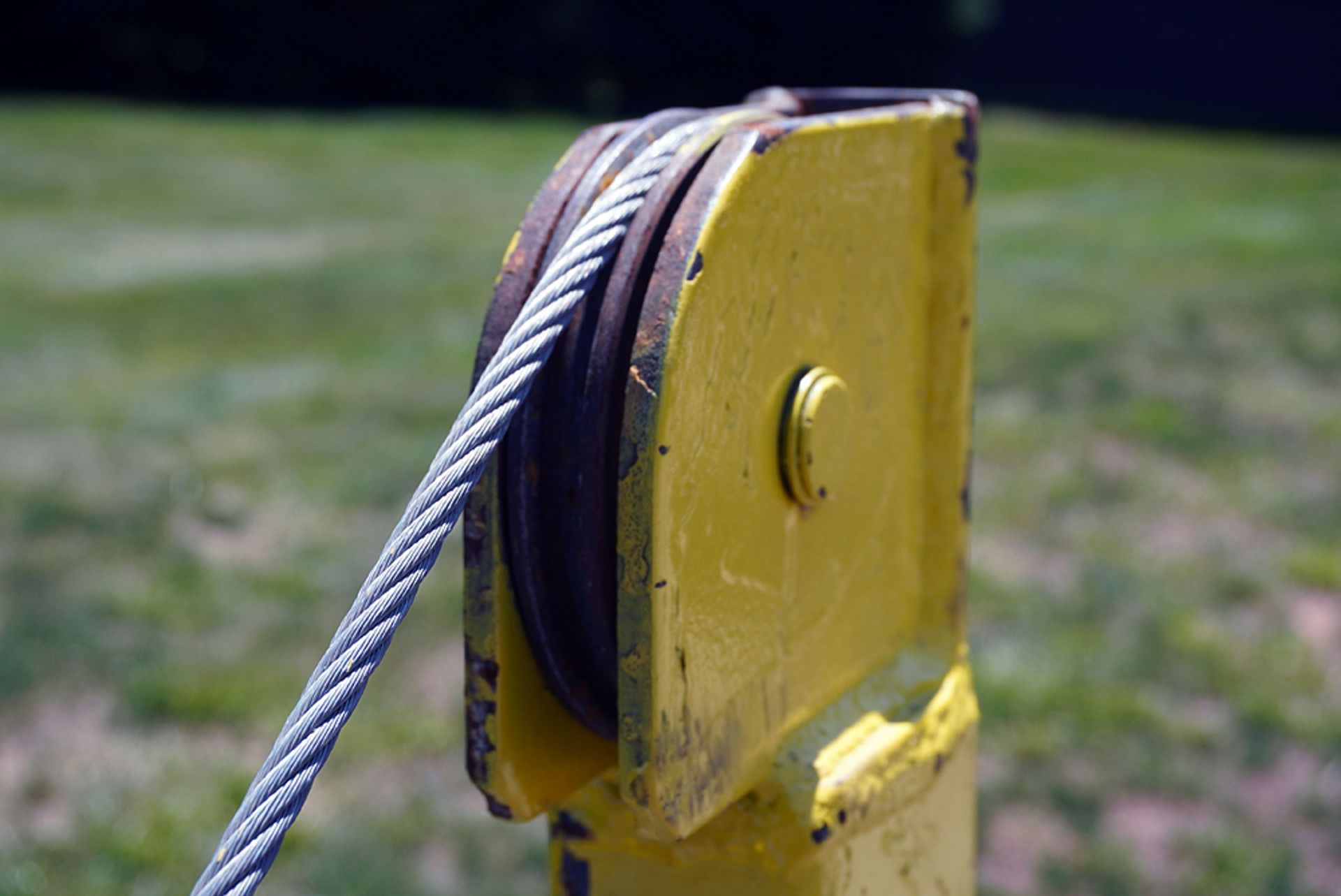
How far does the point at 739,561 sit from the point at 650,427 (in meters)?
0.20

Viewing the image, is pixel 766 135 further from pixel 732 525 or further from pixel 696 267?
pixel 732 525

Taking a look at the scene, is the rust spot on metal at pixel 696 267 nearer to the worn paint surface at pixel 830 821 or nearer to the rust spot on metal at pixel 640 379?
the rust spot on metal at pixel 640 379

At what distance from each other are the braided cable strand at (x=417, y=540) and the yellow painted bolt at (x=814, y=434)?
0.72ft

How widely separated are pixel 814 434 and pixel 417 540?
38 cm

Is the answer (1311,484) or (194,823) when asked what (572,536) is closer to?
(194,823)

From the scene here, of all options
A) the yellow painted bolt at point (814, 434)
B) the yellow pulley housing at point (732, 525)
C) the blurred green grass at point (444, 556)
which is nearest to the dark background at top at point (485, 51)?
the blurred green grass at point (444, 556)

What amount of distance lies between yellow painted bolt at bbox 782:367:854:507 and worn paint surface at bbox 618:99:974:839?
1 centimetres

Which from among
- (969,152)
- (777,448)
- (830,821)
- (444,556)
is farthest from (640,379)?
(444,556)

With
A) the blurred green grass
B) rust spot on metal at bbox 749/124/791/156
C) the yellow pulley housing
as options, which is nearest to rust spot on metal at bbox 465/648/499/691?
the yellow pulley housing

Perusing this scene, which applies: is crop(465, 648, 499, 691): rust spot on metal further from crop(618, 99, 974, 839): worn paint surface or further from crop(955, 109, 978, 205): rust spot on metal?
crop(955, 109, 978, 205): rust spot on metal

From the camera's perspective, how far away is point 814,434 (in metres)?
1.26

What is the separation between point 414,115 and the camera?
15.6m

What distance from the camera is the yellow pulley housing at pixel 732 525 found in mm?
1140

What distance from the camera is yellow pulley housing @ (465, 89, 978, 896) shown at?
114 centimetres
